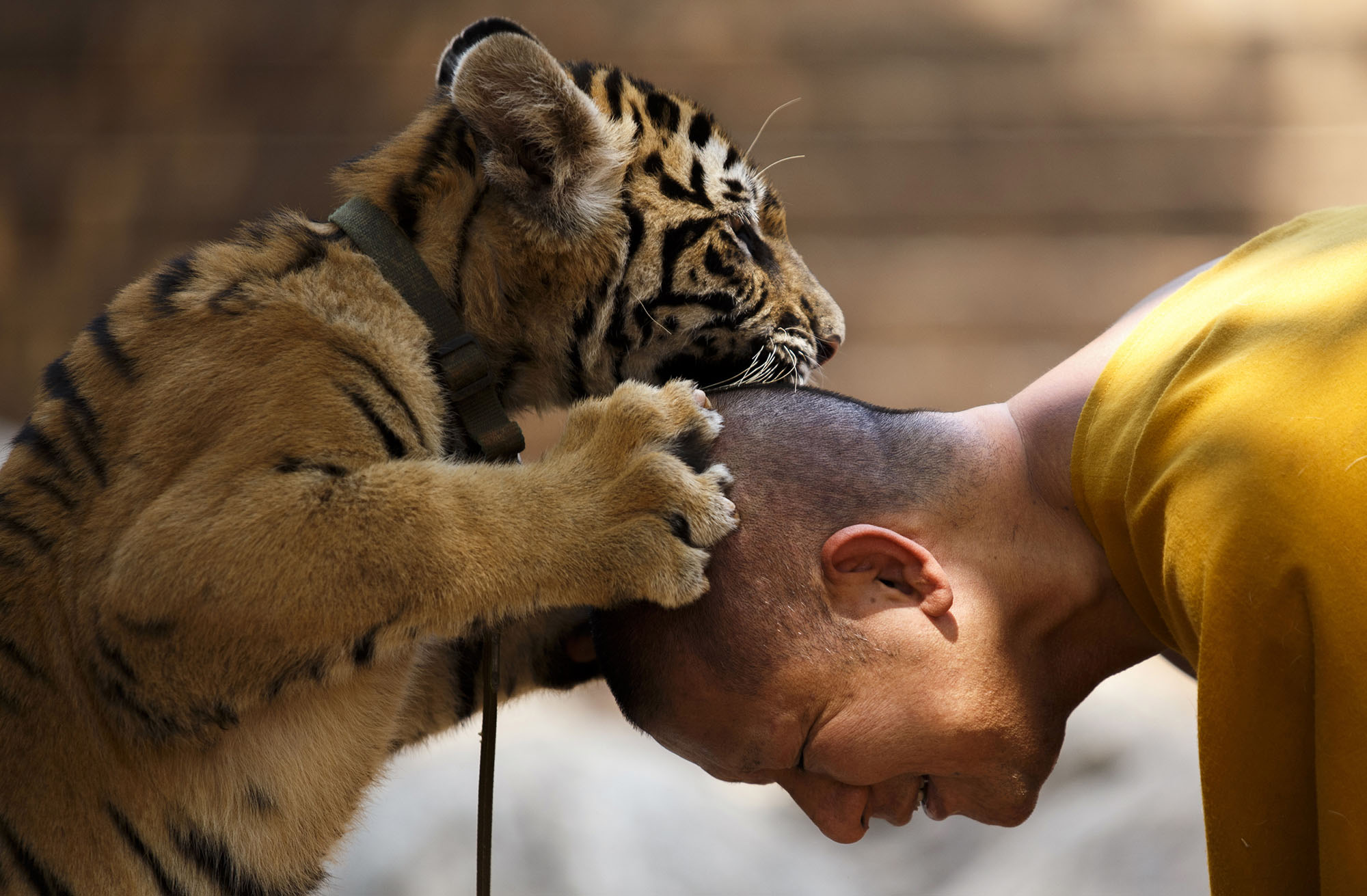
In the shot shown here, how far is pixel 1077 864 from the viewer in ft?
9.18

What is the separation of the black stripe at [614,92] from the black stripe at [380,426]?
0.72 meters

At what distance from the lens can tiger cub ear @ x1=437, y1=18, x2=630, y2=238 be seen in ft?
5.53

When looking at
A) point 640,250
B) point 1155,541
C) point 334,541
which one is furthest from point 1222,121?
point 334,541

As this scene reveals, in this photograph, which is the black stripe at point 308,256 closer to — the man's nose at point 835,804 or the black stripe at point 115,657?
the black stripe at point 115,657

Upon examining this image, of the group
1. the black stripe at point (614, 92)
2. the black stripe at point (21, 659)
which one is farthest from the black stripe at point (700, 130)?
the black stripe at point (21, 659)

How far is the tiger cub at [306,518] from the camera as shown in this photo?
138cm

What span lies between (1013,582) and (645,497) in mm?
499

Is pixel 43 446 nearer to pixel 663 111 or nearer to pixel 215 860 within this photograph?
pixel 215 860

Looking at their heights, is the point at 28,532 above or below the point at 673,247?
below

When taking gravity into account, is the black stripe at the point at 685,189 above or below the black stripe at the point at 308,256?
below

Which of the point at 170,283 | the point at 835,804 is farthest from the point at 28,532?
the point at 835,804

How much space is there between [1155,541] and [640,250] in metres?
0.97

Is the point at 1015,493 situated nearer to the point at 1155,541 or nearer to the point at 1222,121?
the point at 1155,541

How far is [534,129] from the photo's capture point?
1.77 metres
